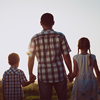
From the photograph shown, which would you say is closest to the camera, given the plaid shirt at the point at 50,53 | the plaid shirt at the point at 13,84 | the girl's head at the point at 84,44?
the plaid shirt at the point at 50,53

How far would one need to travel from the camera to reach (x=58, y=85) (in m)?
3.45

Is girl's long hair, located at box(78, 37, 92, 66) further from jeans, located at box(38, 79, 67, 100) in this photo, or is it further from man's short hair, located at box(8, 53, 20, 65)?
man's short hair, located at box(8, 53, 20, 65)

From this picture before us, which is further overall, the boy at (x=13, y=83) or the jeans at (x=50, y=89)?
the boy at (x=13, y=83)

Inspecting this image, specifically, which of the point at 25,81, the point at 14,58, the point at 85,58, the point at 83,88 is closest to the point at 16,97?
the point at 25,81

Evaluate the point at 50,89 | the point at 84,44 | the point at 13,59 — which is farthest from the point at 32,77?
the point at 84,44

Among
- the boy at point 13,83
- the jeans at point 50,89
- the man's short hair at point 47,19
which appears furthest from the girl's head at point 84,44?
the boy at point 13,83

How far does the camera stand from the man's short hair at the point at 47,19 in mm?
3625

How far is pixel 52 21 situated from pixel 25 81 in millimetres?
1810

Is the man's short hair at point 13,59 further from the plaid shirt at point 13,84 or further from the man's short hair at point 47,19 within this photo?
the man's short hair at point 47,19

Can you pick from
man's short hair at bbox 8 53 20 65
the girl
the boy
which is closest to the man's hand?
the boy

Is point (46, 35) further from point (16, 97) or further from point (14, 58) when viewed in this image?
point (16, 97)

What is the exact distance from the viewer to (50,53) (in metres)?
3.44

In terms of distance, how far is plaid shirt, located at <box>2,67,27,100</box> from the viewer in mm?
4707

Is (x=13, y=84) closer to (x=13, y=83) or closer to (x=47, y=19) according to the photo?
(x=13, y=83)
